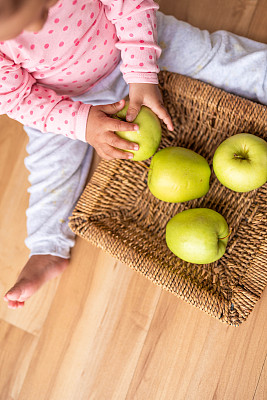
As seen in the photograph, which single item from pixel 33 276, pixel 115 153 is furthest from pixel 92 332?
pixel 115 153

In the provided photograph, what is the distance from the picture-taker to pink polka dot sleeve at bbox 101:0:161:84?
0.67 m

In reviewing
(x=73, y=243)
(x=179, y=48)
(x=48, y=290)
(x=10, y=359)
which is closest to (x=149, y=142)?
(x=179, y=48)

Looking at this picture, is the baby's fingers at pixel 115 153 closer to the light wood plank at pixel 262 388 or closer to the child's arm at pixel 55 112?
the child's arm at pixel 55 112

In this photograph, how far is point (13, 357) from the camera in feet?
3.12

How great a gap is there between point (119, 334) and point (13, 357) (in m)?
0.29

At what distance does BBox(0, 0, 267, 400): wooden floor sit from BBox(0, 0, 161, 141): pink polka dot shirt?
1.01 ft

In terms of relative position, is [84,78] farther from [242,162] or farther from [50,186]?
[242,162]

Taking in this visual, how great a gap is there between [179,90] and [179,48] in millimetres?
94

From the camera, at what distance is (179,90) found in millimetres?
750

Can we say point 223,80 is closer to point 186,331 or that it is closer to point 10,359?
point 186,331

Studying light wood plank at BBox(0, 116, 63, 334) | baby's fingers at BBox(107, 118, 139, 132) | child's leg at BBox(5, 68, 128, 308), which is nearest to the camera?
baby's fingers at BBox(107, 118, 139, 132)

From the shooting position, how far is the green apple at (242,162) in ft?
2.11

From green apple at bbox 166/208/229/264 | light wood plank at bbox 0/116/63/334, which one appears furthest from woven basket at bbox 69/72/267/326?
light wood plank at bbox 0/116/63/334

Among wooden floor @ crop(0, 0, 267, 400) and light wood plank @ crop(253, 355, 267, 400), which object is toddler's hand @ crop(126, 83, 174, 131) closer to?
wooden floor @ crop(0, 0, 267, 400)
